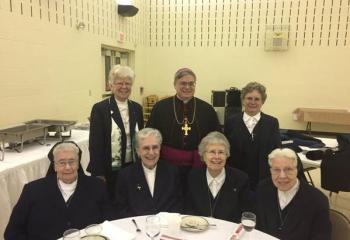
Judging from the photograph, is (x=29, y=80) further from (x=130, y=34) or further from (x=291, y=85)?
(x=291, y=85)

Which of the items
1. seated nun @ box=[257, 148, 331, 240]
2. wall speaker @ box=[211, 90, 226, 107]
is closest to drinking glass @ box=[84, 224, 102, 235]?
seated nun @ box=[257, 148, 331, 240]

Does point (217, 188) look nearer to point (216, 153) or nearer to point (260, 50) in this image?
point (216, 153)

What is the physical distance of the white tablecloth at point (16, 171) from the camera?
2674 mm

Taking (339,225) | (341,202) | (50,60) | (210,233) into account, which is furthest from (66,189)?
(341,202)

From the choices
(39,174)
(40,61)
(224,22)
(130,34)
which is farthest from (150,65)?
(39,174)

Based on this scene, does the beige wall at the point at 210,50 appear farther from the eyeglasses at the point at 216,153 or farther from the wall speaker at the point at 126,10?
the eyeglasses at the point at 216,153

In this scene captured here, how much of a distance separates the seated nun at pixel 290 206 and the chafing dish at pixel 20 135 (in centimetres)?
253

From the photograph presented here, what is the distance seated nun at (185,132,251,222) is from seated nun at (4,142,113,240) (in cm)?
73

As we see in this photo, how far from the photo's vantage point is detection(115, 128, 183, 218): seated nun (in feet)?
7.13

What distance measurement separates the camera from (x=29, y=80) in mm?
4406

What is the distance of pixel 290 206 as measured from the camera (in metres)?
1.93

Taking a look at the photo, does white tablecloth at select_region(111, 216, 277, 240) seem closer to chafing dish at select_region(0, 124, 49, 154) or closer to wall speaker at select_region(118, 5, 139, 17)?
chafing dish at select_region(0, 124, 49, 154)

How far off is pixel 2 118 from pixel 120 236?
3153 millimetres

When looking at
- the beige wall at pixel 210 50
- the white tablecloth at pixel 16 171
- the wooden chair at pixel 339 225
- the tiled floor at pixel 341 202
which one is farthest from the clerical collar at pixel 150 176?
the beige wall at pixel 210 50
